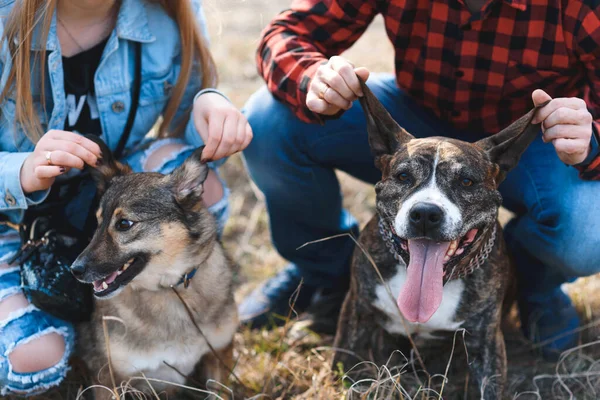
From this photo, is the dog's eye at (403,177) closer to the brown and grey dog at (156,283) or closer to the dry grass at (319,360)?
the dry grass at (319,360)

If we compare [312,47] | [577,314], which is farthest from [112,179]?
[577,314]

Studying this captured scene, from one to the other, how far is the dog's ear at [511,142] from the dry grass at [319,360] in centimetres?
99

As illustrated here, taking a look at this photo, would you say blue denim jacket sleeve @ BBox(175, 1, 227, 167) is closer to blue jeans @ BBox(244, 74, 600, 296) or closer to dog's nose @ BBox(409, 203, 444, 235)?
blue jeans @ BBox(244, 74, 600, 296)

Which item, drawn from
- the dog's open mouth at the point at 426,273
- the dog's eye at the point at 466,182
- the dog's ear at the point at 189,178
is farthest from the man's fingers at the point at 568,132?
the dog's ear at the point at 189,178

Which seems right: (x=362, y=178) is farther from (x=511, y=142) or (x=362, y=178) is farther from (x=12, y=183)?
(x=12, y=183)

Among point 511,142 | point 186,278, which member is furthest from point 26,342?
point 511,142

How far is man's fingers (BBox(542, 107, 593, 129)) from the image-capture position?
2.71 metres

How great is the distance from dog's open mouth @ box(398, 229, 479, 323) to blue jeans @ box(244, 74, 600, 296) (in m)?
0.78

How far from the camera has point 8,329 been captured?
3.07 metres

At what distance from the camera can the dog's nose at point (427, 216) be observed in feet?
8.48

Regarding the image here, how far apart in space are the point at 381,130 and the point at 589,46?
108 cm

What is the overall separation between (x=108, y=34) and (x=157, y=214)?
3.74 feet

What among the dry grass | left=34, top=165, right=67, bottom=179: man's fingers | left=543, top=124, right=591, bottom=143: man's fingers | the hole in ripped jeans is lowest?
the dry grass

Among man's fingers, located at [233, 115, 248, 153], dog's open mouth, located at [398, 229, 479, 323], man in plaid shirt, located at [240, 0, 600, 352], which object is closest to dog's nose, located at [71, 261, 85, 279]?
man's fingers, located at [233, 115, 248, 153]
